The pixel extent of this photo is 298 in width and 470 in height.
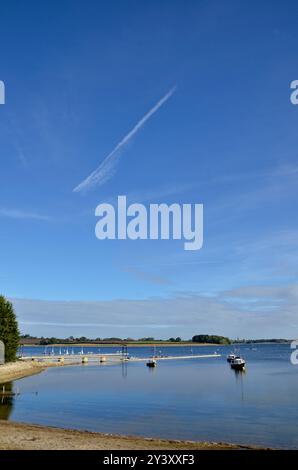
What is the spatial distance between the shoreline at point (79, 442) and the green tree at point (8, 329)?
78.8 meters

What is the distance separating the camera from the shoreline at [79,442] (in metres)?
33.8

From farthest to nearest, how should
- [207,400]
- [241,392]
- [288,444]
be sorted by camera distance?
[241,392], [207,400], [288,444]

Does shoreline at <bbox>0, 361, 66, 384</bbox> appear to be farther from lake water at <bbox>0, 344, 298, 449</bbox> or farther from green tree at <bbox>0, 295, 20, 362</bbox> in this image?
lake water at <bbox>0, 344, 298, 449</bbox>

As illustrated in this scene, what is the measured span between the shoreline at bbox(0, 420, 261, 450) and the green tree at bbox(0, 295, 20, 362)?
7880 cm

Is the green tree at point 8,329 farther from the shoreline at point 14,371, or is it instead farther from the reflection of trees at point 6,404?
the reflection of trees at point 6,404

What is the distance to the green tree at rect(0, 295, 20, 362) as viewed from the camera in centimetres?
12012

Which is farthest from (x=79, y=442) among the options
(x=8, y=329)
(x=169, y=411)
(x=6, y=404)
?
(x=8, y=329)


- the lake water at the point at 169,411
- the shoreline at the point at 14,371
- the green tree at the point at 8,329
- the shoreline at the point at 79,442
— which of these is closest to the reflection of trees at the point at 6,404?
the lake water at the point at 169,411

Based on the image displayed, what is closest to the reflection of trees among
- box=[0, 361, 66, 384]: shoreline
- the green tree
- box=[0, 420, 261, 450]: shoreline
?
box=[0, 420, 261, 450]: shoreline

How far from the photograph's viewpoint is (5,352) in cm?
12175

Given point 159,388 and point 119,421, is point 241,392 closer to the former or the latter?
point 159,388
